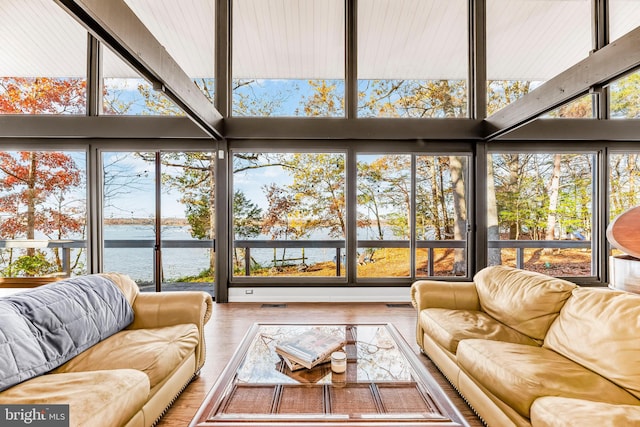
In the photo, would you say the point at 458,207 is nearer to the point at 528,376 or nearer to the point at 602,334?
the point at 602,334

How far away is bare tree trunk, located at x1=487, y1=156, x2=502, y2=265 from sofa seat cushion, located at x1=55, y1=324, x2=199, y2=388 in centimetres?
431

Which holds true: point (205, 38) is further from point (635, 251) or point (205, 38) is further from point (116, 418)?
point (635, 251)

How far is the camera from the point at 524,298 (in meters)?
2.22

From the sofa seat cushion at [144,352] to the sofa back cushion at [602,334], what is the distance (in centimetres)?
241

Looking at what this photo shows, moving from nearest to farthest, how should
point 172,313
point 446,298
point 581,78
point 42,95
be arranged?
point 172,313 → point 581,78 → point 446,298 → point 42,95

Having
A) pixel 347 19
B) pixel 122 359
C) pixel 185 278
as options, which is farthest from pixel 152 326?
pixel 347 19

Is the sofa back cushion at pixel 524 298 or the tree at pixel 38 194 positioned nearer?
the sofa back cushion at pixel 524 298

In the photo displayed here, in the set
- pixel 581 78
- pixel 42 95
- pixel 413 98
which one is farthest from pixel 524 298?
pixel 42 95

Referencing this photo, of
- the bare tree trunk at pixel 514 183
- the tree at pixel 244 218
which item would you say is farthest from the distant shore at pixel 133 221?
the bare tree trunk at pixel 514 183

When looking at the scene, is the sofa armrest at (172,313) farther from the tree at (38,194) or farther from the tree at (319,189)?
the tree at (38,194)

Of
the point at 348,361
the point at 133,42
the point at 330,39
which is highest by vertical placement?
the point at 330,39

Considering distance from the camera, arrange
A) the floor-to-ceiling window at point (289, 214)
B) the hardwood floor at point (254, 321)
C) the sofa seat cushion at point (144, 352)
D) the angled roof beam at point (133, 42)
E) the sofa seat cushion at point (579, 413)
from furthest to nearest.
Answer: the floor-to-ceiling window at point (289, 214), the hardwood floor at point (254, 321), the sofa seat cushion at point (144, 352), the angled roof beam at point (133, 42), the sofa seat cushion at point (579, 413)

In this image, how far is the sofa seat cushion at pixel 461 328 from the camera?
2.11 metres

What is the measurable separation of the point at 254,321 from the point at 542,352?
284cm
